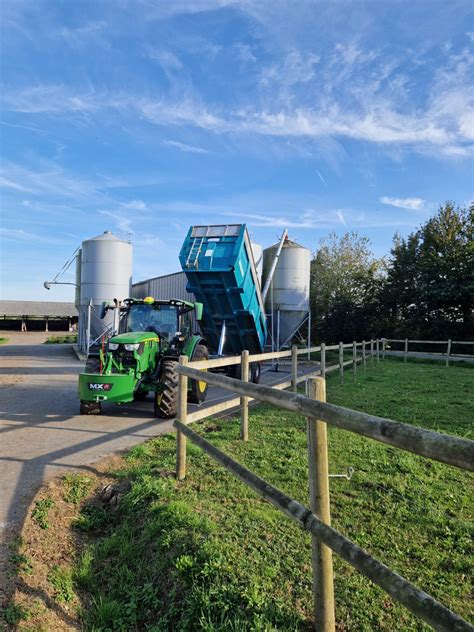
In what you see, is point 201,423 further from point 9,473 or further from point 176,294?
point 176,294

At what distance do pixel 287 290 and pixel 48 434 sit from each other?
13.2 metres

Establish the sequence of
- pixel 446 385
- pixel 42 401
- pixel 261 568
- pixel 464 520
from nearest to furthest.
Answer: pixel 261 568
pixel 464 520
pixel 42 401
pixel 446 385

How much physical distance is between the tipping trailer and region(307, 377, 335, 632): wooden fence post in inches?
368

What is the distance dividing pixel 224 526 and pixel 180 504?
1.58 feet

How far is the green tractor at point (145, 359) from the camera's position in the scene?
23.8ft

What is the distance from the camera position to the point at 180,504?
3617 millimetres

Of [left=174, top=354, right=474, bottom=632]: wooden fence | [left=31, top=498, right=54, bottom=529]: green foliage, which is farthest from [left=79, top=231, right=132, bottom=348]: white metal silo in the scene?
[left=174, top=354, right=474, bottom=632]: wooden fence

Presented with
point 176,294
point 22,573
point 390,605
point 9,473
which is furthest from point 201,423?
point 176,294

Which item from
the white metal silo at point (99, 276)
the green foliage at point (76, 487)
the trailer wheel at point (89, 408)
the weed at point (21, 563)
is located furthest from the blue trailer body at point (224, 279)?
the weed at point (21, 563)

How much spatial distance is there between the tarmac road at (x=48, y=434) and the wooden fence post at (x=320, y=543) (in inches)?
91.2

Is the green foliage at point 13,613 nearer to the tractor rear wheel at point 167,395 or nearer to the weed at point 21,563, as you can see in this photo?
the weed at point 21,563

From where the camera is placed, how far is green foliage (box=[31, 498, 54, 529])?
365cm

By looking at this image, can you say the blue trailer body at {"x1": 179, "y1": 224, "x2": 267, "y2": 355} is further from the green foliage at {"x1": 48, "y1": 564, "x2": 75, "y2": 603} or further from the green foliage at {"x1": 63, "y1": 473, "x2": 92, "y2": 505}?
the green foliage at {"x1": 48, "y1": 564, "x2": 75, "y2": 603}

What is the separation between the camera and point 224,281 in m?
11.9
